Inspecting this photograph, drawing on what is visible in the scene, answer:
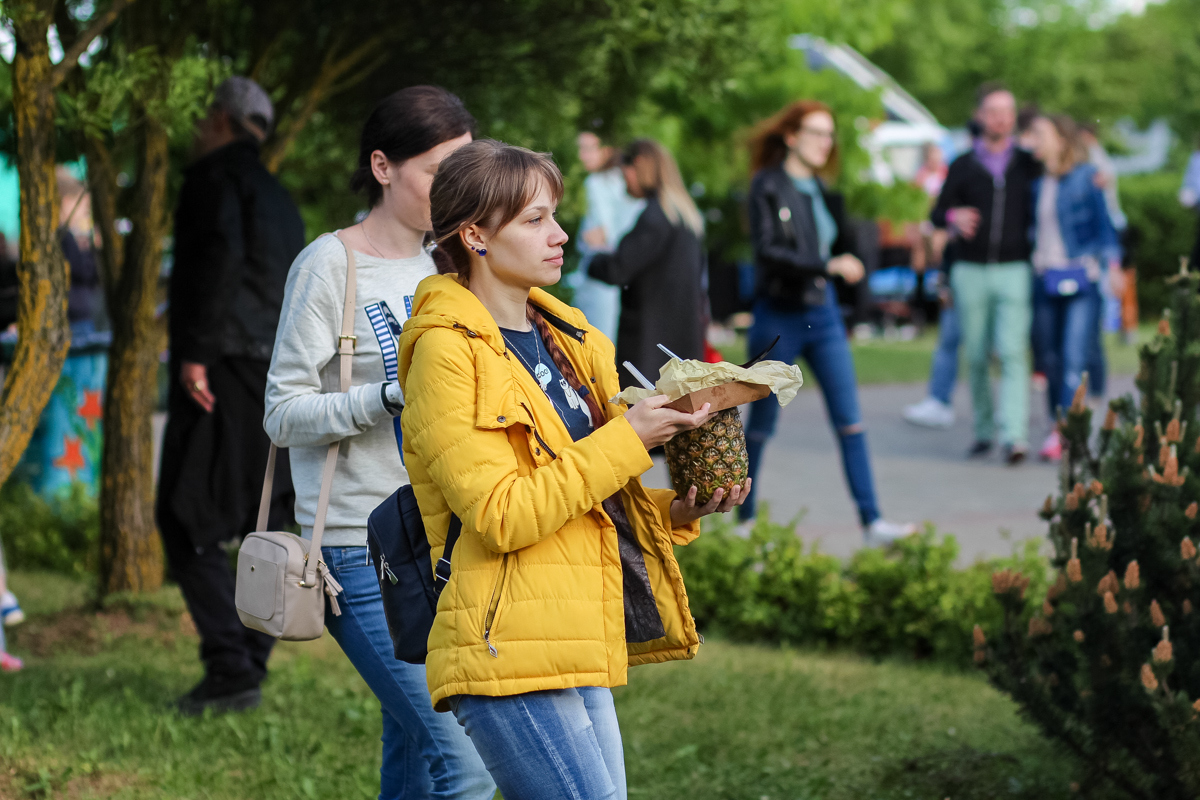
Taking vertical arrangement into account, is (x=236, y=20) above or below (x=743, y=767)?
above

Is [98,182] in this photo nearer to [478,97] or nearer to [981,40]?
[478,97]

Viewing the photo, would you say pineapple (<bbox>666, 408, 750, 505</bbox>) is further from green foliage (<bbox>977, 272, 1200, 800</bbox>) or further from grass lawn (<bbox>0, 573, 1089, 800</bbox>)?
grass lawn (<bbox>0, 573, 1089, 800</bbox>)

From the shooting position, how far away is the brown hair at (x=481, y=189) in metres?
2.29

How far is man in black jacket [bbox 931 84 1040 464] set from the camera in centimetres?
901

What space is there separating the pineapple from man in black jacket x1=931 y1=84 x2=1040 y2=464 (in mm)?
7179

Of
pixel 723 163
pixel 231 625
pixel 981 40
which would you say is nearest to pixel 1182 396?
pixel 231 625

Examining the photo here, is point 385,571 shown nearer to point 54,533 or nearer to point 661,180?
point 661,180

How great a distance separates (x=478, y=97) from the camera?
586 cm

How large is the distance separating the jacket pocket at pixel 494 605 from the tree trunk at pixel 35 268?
2.38 metres

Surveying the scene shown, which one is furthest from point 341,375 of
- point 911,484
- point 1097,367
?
point 1097,367

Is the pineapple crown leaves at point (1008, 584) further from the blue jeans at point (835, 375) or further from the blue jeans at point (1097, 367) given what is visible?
the blue jeans at point (1097, 367)

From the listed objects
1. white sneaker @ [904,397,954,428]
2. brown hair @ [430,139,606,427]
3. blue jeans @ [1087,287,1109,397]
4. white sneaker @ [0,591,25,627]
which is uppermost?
brown hair @ [430,139,606,427]

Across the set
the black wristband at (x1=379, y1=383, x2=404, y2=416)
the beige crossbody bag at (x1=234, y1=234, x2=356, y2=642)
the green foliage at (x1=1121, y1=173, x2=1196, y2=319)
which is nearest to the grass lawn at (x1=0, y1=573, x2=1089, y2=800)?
the beige crossbody bag at (x1=234, y1=234, x2=356, y2=642)

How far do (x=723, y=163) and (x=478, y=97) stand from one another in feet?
37.3
